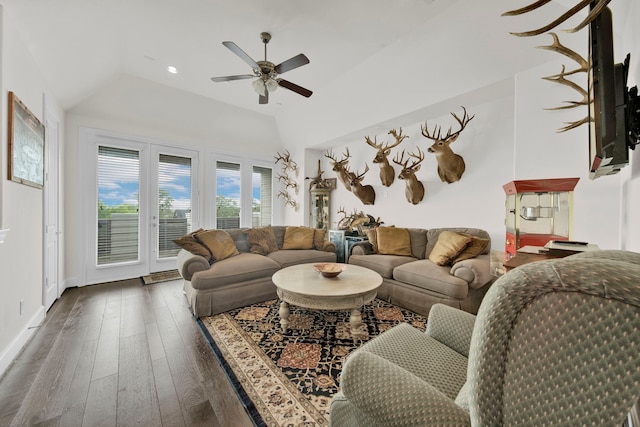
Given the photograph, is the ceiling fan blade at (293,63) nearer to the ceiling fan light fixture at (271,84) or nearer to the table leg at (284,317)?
the ceiling fan light fixture at (271,84)

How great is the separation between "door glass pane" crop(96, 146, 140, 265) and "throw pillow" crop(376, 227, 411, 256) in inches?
162

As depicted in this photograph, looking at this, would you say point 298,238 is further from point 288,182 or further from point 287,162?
point 287,162

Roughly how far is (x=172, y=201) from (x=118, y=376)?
3.47 metres

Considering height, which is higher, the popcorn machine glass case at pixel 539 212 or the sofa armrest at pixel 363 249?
the popcorn machine glass case at pixel 539 212

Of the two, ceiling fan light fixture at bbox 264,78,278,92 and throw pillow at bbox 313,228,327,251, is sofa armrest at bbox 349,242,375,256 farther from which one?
ceiling fan light fixture at bbox 264,78,278,92

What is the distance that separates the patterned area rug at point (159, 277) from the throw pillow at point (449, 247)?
13.4 feet

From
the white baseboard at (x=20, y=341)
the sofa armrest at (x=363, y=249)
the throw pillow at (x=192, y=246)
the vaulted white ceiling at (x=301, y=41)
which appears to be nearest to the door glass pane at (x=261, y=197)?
the vaulted white ceiling at (x=301, y=41)

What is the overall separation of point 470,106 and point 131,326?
483cm

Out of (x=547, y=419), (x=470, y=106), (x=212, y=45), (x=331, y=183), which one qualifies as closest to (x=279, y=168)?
(x=331, y=183)

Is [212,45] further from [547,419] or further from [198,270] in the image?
[547,419]

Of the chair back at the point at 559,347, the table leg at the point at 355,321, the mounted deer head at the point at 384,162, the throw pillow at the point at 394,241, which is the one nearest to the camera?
the chair back at the point at 559,347

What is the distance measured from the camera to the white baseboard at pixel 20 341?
180 cm

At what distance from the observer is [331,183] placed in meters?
5.50

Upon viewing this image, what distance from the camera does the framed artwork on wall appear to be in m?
1.94
